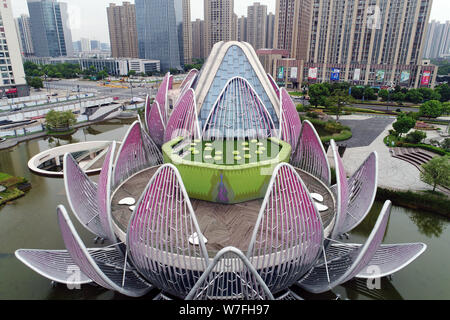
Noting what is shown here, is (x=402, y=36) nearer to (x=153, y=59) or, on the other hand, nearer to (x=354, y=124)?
(x=354, y=124)

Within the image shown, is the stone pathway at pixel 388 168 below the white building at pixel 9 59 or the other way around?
below

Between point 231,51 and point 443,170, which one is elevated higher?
point 231,51

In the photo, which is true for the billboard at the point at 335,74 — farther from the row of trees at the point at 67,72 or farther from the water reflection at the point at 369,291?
the water reflection at the point at 369,291

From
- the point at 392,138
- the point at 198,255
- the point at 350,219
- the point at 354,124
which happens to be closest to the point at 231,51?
the point at 350,219

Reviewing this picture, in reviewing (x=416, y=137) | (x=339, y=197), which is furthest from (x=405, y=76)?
(x=339, y=197)

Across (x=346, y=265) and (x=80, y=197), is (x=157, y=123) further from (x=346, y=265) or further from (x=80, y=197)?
(x=346, y=265)

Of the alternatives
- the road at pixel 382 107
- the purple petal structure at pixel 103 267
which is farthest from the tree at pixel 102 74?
the purple petal structure at pixel 103 267
